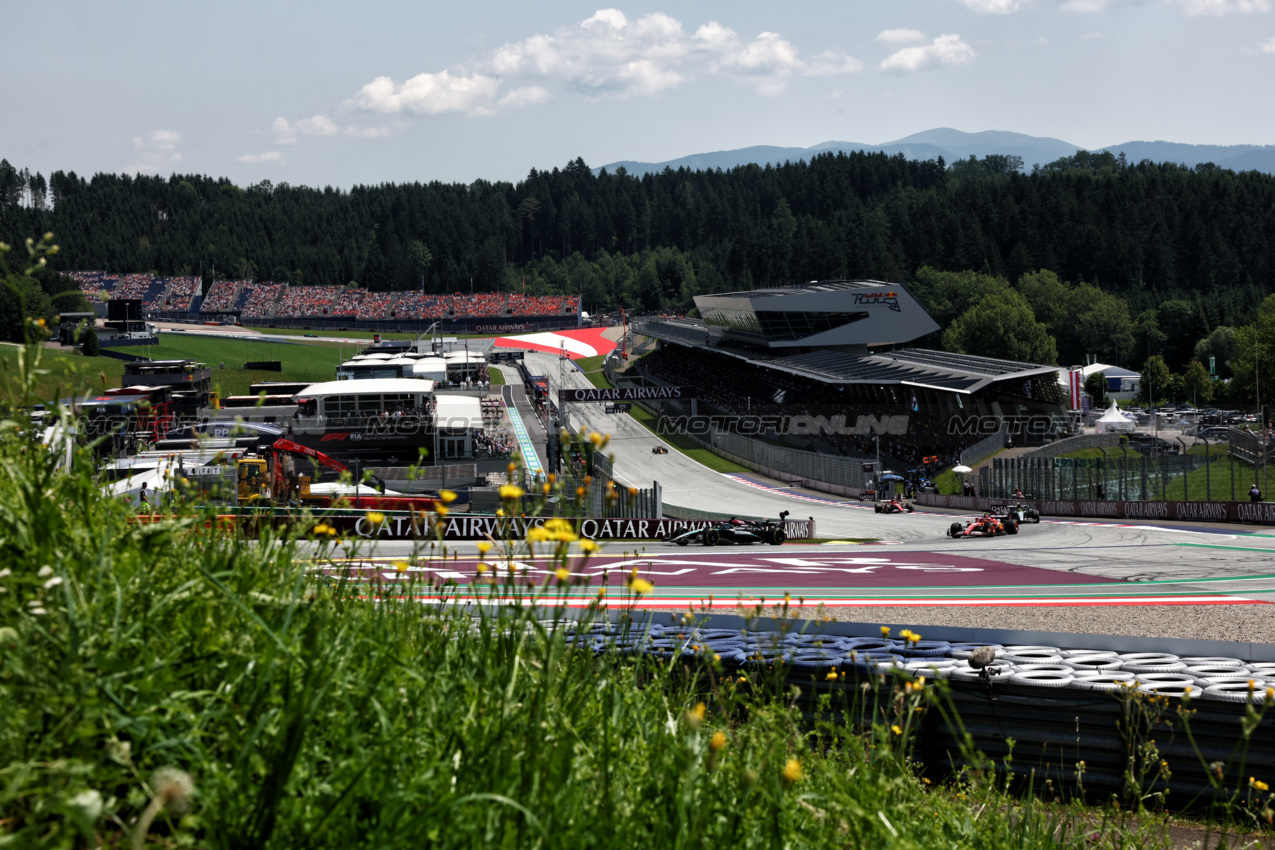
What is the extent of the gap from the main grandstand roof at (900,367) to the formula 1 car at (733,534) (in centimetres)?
3536

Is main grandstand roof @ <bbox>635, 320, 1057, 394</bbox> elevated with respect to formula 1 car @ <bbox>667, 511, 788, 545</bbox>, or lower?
elevated

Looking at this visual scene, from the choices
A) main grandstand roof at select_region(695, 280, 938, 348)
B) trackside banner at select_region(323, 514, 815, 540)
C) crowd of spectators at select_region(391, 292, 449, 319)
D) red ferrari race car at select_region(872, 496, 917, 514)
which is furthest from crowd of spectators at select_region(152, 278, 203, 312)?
trackside banner at select_region(323, 514, 815, 540)

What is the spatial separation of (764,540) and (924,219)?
447 feet

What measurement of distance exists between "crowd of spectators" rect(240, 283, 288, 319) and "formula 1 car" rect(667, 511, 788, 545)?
171379 millimetres

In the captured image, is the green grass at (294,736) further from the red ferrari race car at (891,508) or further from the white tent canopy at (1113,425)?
the white tent canopy at (1113,425)

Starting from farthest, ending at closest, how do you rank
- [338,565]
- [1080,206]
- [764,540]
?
[1080,206] < [764,540] < [338,565]

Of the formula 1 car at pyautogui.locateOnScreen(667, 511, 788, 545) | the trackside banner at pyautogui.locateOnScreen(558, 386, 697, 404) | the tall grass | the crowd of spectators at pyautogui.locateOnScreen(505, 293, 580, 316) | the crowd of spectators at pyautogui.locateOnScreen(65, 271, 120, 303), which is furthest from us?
the crowd of spectators at pyautogui.locateOnScreen(65, 271, 120, 303)

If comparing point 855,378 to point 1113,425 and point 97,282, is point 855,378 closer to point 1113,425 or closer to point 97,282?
point 1113,425

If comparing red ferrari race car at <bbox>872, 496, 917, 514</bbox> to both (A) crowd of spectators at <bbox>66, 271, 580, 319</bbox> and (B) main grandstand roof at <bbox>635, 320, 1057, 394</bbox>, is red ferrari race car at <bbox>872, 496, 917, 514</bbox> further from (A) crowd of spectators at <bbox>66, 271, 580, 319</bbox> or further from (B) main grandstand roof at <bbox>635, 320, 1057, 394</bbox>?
(A) crowd of spectators at <bbox>66, 271, 580, 319</bbox>

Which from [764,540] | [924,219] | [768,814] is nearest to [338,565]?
[768,814]

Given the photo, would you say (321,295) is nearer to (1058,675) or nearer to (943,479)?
(943,479)

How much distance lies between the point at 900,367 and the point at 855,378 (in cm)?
407

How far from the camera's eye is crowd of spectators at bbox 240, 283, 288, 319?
18650cm

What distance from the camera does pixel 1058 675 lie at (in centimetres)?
729
